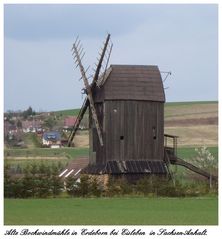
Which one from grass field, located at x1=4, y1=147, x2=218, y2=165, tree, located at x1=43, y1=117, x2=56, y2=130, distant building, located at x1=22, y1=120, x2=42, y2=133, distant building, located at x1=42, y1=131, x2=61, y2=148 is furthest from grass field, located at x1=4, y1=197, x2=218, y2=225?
distant building, located at x1=22, y1=120, x2=42, y2=133

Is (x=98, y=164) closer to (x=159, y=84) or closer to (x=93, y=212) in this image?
(x=159, y=84)

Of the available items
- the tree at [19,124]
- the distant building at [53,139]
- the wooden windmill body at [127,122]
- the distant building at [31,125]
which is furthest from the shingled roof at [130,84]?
the tree at [19,124]

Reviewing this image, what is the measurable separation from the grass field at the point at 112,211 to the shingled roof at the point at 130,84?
8.72 meters

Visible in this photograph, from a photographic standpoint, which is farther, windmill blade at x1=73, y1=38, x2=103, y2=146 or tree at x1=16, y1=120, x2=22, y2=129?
tree at x1=16, y1=120, x2=22, y2=129

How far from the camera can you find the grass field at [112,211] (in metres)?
22.4

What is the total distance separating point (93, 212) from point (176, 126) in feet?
190

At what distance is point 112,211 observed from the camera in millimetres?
26047

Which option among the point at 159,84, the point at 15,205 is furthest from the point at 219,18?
the point at 159,84

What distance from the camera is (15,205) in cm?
2881

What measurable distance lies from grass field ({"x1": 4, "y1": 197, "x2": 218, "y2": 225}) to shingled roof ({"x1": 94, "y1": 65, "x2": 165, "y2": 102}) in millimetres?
8719

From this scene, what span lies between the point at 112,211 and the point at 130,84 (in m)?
14.9

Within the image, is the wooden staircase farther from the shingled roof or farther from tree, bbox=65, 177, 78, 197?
tree, bbox=65, 177, 78, 197

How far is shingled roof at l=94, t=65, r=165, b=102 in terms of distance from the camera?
131ft
